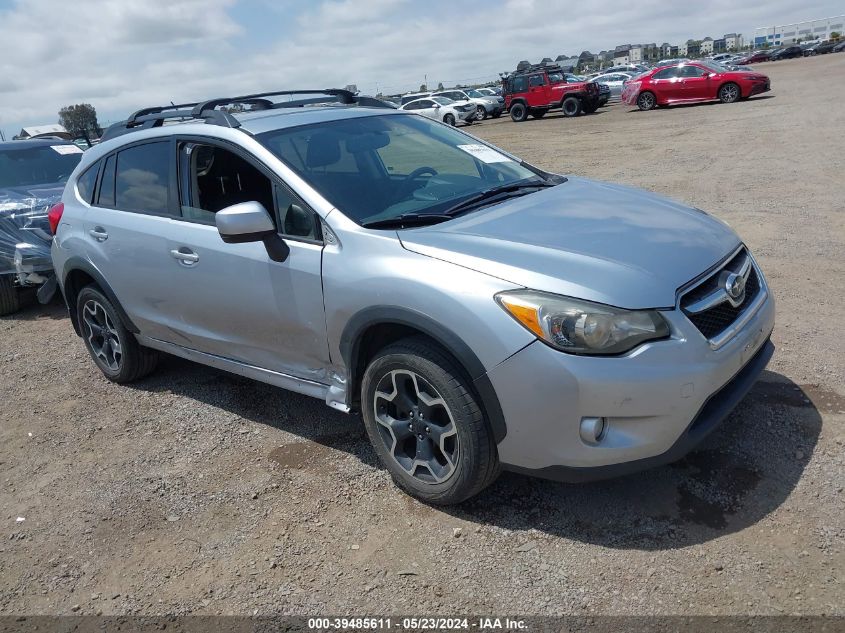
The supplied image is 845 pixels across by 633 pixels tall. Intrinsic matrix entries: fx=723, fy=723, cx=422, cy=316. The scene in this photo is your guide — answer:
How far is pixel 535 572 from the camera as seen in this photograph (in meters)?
2.84

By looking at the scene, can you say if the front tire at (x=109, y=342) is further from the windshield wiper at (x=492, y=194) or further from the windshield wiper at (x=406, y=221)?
the windshield wiper at (x=492, y=194)

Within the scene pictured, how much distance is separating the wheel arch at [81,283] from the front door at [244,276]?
2.18ft

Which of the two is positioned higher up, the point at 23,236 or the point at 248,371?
the point at 23,236

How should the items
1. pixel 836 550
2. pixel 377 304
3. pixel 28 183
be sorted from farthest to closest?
pixel 28 183, pixel 377 304, pixel 836 550

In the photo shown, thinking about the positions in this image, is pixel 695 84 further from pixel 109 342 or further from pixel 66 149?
pixel 109 342

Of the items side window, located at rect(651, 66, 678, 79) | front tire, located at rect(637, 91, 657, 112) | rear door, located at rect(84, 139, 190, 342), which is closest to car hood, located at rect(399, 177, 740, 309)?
rear door, located at rect(84, 139, 190, 342)

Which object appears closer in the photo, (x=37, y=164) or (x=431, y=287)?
(x=431, y=287)

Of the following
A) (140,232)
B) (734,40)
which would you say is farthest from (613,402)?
(734,40)

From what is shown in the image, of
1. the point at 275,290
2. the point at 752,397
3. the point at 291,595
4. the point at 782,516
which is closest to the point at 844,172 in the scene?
the point at 752,397

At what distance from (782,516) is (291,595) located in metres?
2.02

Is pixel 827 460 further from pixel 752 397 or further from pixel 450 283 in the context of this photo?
pixel 450 283

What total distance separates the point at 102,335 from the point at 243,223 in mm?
2450

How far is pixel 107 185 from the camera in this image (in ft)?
16.0

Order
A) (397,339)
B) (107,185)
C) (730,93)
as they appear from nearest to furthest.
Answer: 1. (397,339)
2. (107,185)
3. (730,93)
